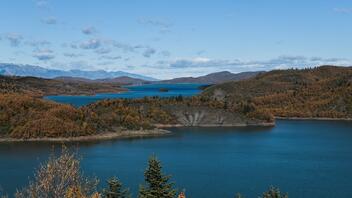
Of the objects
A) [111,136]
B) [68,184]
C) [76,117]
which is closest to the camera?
[68,184]

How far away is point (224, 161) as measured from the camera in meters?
81.8

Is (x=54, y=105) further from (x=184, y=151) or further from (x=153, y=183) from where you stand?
(x=153, y=183)

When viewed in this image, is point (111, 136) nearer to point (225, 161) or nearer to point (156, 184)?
point (225, 161)

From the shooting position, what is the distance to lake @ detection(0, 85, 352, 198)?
5953cm

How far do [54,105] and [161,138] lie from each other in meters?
26.3

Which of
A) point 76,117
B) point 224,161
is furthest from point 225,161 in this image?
point 76,117

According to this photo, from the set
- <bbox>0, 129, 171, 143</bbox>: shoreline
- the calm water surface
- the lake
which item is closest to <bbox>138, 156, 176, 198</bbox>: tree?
the lake

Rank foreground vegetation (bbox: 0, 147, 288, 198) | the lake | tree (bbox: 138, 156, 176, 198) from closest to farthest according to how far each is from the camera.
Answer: foreground vegetation (bbox: 0, 147, 288, 198), tree (bbox: 138, 156, 176, 198), the lake

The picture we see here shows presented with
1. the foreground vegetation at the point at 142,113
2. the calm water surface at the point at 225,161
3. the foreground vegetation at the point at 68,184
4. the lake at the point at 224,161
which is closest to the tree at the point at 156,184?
the foreground vegetation at the point at 68,184

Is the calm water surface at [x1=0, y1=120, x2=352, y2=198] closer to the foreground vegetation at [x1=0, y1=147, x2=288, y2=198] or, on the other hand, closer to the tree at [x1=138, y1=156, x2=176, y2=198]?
the tree at [x1=138, y1=156, x2=176, y2=198]

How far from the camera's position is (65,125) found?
113125mm

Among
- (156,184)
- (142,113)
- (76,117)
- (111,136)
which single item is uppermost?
(156,184)

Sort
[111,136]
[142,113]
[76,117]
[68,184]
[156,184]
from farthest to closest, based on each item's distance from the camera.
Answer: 1. [142,113]
2. [76,117]
3. [111,136]
4. [156,184]
5. [68,184]

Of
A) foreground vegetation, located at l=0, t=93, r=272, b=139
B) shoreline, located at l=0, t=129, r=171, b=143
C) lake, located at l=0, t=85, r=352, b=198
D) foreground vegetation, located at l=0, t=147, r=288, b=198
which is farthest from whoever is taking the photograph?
foreground vegetation, located at l=0, t=93, r=272, b=139
